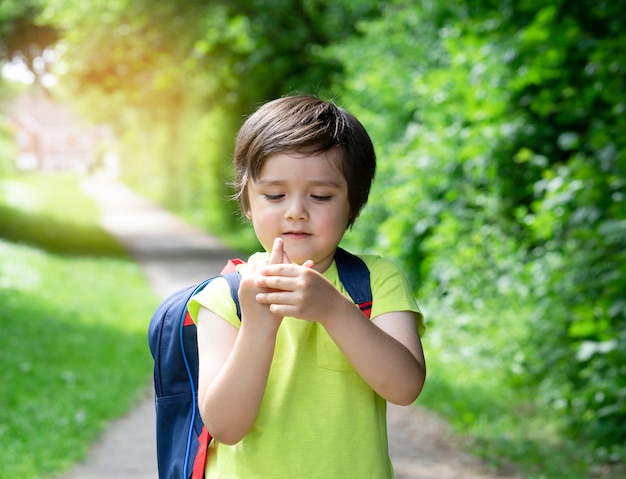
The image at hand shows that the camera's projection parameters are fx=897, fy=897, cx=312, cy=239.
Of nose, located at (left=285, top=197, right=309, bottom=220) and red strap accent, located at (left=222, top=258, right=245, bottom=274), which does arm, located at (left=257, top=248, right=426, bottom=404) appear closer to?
nose, located at (left=285, top=197, right=309, bottom=220)

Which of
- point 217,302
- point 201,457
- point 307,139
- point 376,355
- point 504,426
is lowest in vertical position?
point 201,457

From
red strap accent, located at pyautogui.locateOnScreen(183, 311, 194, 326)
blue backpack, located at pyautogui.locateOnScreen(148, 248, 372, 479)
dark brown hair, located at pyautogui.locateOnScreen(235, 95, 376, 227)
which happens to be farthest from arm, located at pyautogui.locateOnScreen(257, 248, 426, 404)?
red strap accent, located at pyautogui.locateOnScreen(183, 311, 194, 326)

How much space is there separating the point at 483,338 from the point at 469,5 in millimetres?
2616

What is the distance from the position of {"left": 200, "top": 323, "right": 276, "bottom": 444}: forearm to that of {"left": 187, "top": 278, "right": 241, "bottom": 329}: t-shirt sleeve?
0.09 meters

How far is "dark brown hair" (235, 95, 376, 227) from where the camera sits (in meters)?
1.76

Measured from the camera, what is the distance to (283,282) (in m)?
1.56

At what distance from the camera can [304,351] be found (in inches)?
69.6

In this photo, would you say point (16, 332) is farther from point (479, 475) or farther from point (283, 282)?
point (283, 282)

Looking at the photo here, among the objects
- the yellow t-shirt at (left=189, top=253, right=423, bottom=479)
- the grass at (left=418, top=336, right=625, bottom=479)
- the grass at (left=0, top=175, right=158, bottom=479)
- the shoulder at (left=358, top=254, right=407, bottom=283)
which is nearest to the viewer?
the yellow t-shirt at (left=189, top=253, right=423, bottom=479)

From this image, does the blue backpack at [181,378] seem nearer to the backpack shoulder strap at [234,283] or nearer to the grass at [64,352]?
the backpack shoulder strap at [234,283]

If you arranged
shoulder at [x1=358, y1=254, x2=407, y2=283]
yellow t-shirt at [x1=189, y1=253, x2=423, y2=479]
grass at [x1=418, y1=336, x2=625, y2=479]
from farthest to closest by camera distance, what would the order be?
grass at [x1=418, y1=336, x2=625, y2=479] → shoulder at [x1=358, y1=254, x2=407, y2=283] → yellow t-shirt at [x1=189, y1=253, x2=423, y2=479]

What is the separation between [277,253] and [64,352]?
21.7ft

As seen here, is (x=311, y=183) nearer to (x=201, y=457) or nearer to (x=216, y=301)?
(x=216, y=301)

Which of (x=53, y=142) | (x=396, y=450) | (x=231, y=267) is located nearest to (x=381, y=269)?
(x=231, y=267)
